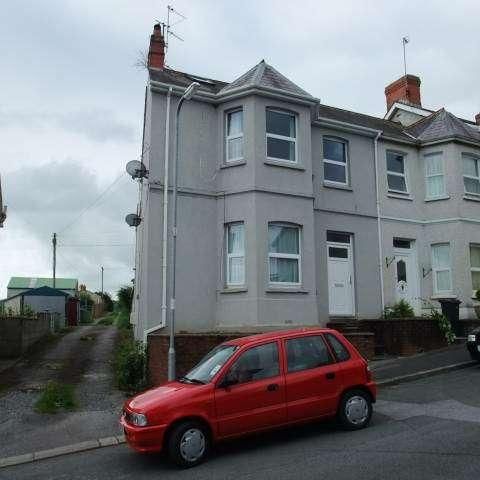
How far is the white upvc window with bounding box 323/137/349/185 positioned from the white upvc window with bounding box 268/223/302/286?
2837 millimetres

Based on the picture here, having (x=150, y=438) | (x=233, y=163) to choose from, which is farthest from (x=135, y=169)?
(x=150, y=438)

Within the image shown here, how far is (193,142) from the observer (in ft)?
51.6

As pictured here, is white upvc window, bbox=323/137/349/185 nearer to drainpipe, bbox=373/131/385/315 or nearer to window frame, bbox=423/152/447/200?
drainpipe, bbox=373/131/385/315

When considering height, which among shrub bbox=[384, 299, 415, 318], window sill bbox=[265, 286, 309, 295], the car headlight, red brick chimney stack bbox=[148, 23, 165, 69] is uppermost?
red brick chimney stack bbox=[148, 23, 165, 69]

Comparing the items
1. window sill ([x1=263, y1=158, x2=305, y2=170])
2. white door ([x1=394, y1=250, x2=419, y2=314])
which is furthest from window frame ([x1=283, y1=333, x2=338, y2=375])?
white door ([x1=394, y1=250, x2=419, y2=314])

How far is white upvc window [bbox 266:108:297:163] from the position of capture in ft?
52.1

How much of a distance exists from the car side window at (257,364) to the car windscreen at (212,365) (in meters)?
0.21

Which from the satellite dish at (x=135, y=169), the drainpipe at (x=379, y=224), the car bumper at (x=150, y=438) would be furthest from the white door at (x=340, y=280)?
the car bumper at (x=150, y=438)

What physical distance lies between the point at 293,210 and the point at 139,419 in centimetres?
918

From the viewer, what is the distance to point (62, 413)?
10727mm

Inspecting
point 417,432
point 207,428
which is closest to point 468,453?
point 417,432

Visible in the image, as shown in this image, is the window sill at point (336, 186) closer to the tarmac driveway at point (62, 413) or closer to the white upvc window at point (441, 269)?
the white upvc window at point (441, 269)

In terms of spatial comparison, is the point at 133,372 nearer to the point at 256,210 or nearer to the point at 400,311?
the point at 256,210

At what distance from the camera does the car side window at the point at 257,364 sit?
803 centimetres
